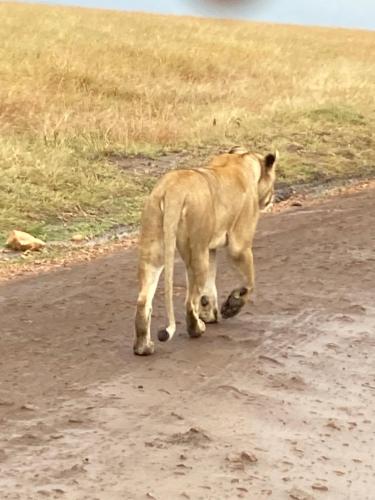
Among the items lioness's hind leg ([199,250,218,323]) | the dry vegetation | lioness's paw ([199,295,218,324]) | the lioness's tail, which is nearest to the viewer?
the lioness's tail

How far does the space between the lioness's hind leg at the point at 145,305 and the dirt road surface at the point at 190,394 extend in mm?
106

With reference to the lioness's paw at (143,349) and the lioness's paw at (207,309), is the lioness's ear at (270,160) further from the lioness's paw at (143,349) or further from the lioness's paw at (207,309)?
the lioness's paw at (143,349)

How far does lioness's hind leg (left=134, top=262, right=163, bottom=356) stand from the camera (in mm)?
5531

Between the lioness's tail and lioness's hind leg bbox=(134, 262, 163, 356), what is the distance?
0.32ft

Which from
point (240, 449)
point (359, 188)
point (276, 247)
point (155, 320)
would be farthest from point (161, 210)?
point (359, 188)

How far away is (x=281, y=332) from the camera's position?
627 cm

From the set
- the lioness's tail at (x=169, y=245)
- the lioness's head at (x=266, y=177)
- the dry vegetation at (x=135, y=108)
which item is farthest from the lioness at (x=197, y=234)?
the dry vegetation at (x=135, y=108)

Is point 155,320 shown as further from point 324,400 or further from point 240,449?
point 240,449

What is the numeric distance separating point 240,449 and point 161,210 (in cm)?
173

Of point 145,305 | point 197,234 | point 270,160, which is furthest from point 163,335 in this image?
point 270,160

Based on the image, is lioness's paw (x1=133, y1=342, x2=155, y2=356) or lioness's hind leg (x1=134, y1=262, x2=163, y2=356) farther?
lioness's paw (x1=133, y1=342, x2=155, y2=356)

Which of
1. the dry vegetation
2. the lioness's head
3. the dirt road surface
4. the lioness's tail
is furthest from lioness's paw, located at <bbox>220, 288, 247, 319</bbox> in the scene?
the dry vegetation

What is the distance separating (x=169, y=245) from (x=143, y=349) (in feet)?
2.14

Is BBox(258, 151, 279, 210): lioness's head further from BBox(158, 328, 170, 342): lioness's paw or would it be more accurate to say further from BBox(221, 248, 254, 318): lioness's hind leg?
BBox(158, 328, 170, 342): lioness's paw
